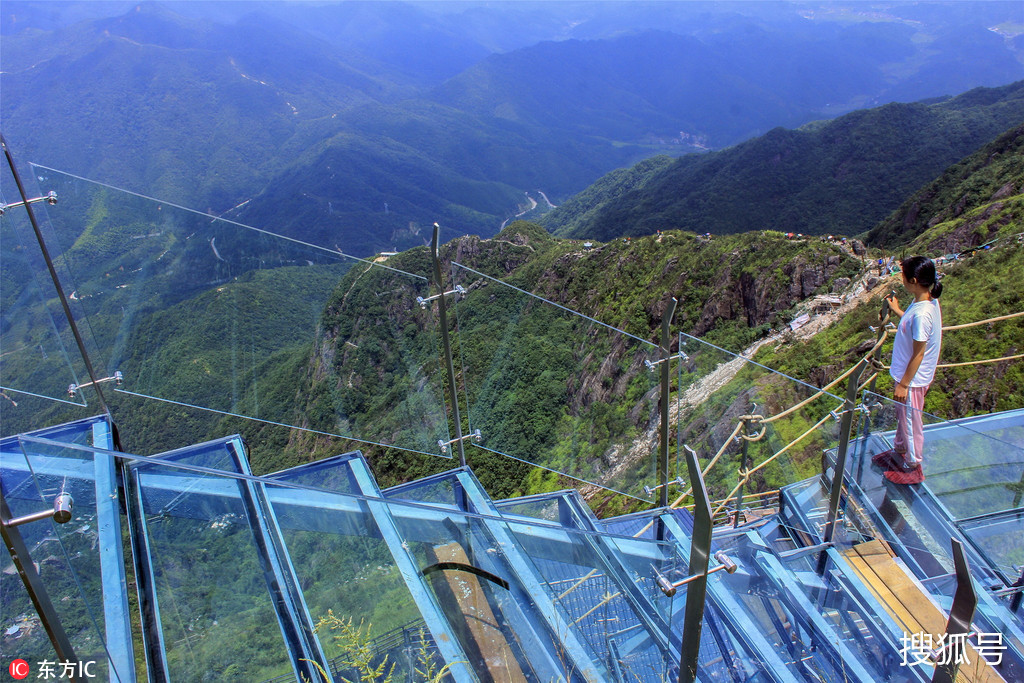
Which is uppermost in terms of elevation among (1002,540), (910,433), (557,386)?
(557,386)

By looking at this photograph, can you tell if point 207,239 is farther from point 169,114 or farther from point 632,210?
point 169,114

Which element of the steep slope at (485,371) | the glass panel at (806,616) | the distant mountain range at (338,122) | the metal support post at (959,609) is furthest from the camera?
the distant mountain range at (338,122)

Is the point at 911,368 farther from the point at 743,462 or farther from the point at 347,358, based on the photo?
the point at 347,358

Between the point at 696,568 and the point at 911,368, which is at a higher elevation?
the point at 696,568

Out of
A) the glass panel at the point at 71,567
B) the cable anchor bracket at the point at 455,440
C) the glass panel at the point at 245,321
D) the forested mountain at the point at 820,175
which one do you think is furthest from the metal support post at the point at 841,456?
the forested mountain at the point at 820,175

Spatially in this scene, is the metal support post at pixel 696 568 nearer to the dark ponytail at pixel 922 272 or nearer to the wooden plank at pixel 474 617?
the wooden plank at pixel 474 617

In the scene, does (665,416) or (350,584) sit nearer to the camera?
(350,584)

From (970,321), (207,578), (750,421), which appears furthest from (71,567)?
(970,321)

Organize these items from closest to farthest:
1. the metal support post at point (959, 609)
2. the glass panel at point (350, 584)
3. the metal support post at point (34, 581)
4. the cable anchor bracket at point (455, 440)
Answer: the metal support post at point (34, 581)
the metal support post at point (959, 609)
the glass panel at point (350, 584)
the cable anchor bracket at point (455, 440)
